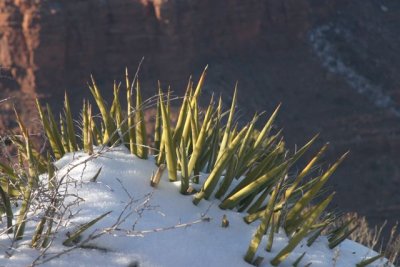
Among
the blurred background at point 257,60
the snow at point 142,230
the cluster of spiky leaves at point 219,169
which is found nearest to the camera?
the snow at point 142,230

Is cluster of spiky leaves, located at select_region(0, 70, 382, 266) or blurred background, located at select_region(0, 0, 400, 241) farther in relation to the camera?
blurred background, located at select_region(0, 0, 400, 241)

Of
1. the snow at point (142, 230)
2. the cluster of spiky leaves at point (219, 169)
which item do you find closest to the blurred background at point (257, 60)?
the cluster of spiky leaves at point (219, 169)

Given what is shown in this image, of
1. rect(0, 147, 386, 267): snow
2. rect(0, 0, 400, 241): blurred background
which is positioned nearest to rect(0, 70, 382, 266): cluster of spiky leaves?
rect(0, 147, 386, 267): snow

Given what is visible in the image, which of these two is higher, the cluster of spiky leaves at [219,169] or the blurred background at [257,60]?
the cluster of spiky leaves at [219,169]

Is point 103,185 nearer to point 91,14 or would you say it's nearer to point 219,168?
point 219,168

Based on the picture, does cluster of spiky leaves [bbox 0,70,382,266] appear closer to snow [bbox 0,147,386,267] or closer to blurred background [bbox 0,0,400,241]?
snow [bbox 0,147,386,267]

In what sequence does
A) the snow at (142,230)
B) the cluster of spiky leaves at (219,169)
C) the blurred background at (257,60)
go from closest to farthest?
the snow at (142,230), the cluster of spiky leaves at (219,169), the blurred background at (257,60)

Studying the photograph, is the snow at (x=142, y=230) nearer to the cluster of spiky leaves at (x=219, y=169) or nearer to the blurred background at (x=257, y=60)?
the cluster of spiky leaves at (x=219, y=169)
